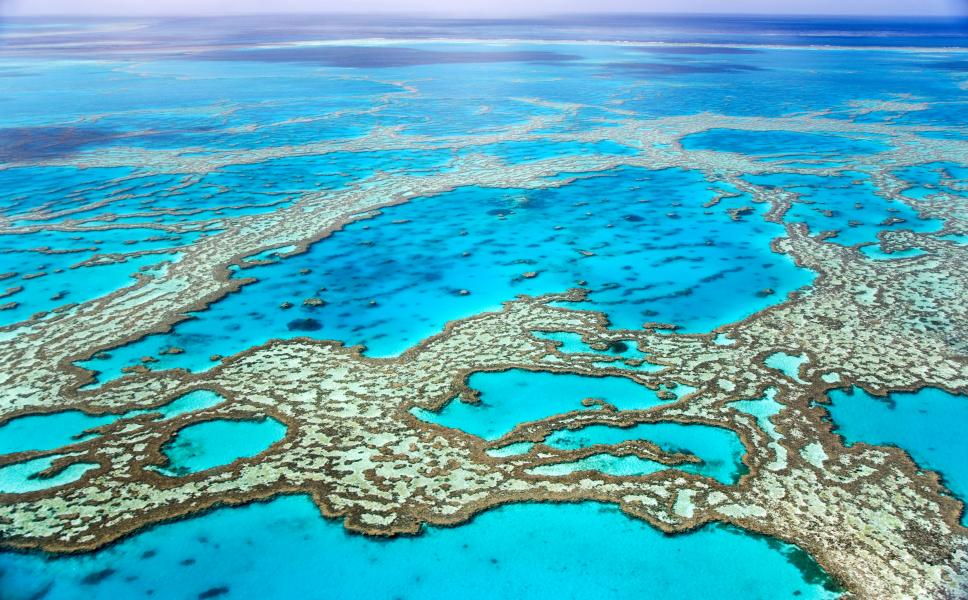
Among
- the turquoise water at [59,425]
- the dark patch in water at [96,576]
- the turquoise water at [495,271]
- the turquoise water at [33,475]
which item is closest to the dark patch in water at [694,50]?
the turquoise water at [495,271]

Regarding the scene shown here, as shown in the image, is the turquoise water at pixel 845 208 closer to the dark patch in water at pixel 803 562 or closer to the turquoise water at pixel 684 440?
the turquoise water at pixel 684 440

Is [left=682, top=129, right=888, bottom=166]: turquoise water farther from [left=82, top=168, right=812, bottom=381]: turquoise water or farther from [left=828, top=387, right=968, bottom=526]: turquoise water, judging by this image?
[left=828, top=387, right=968, bottom=526]: turquoise water

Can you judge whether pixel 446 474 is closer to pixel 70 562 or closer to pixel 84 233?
pixel 70 562

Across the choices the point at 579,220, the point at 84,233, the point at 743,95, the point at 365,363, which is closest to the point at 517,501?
the point at 365,363

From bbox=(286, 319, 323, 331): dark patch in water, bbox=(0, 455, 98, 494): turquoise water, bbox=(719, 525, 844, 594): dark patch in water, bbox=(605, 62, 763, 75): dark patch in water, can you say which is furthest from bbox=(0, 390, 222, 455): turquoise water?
bbox=(605, 62, 763, 75): dark patch in water

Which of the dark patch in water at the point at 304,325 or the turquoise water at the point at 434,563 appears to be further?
the dark patch in water at the point at 304,325

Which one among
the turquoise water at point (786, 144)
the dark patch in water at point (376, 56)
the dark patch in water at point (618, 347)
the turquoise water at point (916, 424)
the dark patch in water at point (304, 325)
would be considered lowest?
the turquoise water at point (916, 424)
